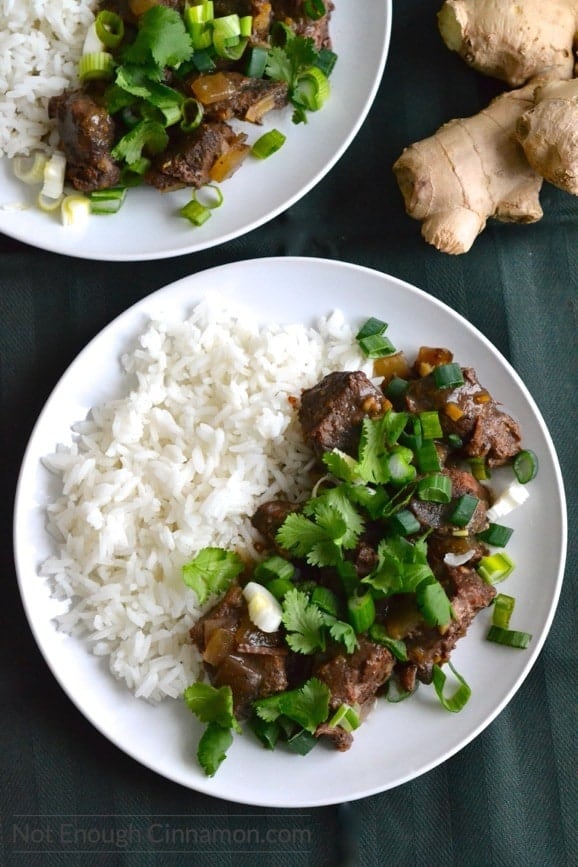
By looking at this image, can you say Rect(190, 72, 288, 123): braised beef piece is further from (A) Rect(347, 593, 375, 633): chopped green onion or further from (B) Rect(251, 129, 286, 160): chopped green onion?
(A) Rect(347, 593, 375, 633): chopped green onion

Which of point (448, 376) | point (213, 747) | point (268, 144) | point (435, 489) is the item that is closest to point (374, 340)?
point (448, 376)

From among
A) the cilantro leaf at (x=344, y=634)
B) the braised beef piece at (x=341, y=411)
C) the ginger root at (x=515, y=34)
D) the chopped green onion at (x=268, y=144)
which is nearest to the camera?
the cilantro leaf at (x=344, y=634)

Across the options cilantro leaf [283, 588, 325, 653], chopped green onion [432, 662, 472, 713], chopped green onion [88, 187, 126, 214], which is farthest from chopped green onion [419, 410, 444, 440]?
chopped green onion [88, 187, 126, 214]

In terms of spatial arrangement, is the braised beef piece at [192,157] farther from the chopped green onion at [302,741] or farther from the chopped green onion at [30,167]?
the chopped green onion at [302,741]

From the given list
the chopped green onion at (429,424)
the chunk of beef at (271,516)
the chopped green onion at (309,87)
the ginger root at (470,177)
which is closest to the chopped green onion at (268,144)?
the chopped green onion at (309,87)

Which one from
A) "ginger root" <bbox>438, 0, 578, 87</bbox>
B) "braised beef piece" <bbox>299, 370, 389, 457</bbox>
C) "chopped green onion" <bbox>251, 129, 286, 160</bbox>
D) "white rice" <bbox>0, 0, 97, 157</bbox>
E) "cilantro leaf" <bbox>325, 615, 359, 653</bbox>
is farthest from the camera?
"ginger root" <bbox>438, 0, 578, 87</bbox>

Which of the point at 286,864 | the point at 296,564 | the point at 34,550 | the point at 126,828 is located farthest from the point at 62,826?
the point at 296,564

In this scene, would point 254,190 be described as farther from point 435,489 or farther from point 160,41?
point 435,489
